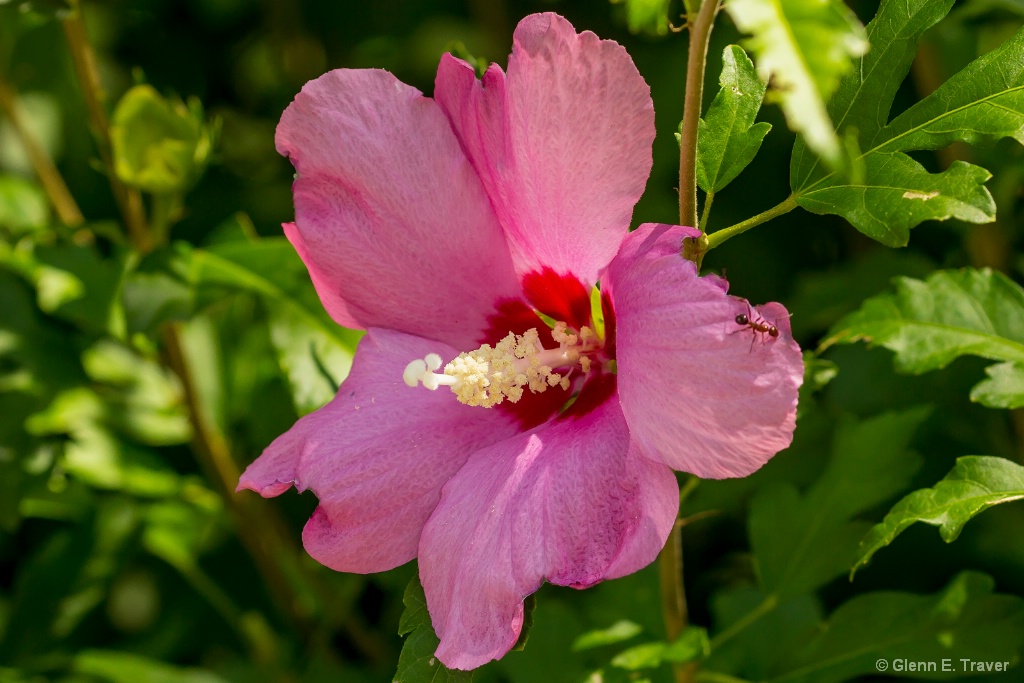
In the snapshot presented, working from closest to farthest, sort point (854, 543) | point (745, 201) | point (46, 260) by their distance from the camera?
1. point (854, 543)
2. point (46, 260)
3. point (745, 201)

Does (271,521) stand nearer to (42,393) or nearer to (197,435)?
(197,435)

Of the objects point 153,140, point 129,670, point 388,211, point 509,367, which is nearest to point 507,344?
point 509,367

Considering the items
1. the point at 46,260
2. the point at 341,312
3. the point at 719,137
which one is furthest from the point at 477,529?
the point at 46,260

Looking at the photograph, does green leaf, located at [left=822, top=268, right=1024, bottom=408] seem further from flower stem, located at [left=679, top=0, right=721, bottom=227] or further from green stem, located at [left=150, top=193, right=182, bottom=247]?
green stem, located at [left=150, top=193, right=182, bottom=247]

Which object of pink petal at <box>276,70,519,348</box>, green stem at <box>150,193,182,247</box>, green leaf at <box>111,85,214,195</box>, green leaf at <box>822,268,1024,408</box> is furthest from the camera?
green stem at <box>150,193,182,247</box>

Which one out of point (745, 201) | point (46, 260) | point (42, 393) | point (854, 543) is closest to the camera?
point (854, 543)

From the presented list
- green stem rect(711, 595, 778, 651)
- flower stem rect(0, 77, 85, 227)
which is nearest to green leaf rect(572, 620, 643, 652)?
green stem rect(711, 595, 778, 651)

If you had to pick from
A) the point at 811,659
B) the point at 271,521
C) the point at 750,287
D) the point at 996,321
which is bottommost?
the point at 271,521
